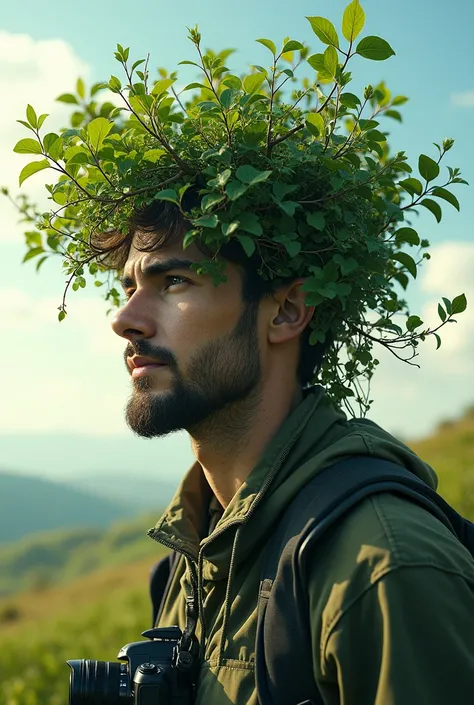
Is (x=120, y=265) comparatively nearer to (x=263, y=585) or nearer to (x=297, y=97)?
(x=297, y=97)

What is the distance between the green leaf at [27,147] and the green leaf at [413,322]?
1.58 meters

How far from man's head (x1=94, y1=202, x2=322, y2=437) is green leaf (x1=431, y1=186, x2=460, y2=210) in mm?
606

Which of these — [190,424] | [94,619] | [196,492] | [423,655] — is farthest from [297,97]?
[94,619]

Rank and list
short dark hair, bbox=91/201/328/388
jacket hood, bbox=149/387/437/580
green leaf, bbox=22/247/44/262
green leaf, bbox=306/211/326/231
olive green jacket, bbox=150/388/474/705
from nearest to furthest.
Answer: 1. olive green jacket, bbox=150/388/474/705
2. jacket hood, bbox=149/387/437/580
3. green leaf, bbox=306/211/326/231
4. short dark hair, bbox=91/201/328/388
5. green leaf, bbox=22/247/44/262

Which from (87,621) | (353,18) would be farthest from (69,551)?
(353,18)

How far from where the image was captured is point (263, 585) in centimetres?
237

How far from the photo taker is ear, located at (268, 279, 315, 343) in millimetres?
3102

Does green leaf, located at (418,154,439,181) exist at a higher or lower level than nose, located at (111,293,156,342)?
higher

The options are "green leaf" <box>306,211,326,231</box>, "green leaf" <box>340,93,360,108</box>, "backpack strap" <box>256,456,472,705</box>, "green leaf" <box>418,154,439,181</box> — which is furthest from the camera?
"green leaf" <box>418,154,439,181</box>

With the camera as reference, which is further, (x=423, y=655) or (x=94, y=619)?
(x=94, y=619)

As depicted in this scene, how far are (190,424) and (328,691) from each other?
3.80ft

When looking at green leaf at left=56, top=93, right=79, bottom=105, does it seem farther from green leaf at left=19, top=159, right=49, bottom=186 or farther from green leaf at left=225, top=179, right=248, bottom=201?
green leaf at left=225, top=179, right=248, bottom=201

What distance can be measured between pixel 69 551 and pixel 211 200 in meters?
53.7

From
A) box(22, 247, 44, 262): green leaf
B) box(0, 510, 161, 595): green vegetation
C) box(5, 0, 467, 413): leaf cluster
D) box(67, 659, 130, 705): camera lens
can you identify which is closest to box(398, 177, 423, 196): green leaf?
box(5, 0, 467, 413): leaf cluster
